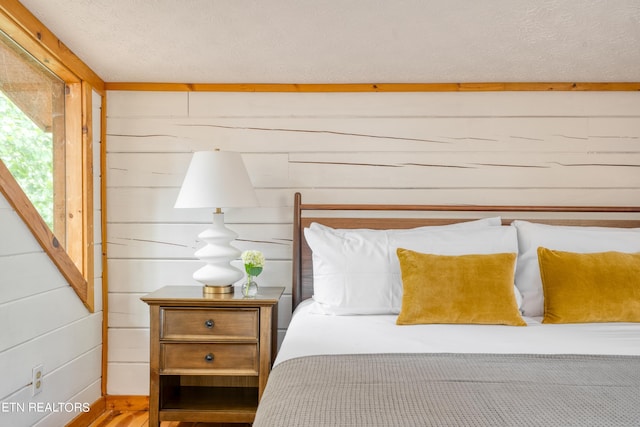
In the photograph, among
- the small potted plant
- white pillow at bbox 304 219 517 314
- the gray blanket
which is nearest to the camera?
the gray blanket

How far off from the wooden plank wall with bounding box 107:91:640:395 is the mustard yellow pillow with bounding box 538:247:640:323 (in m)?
0.75

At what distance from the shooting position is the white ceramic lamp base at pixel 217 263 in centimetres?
263

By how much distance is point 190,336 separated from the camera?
256 centimetres

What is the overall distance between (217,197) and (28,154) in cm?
84

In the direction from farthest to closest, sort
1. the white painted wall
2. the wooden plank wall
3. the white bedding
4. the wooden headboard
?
the wooden plank wall → the wooden headboard → the white painted wall → the white bedding

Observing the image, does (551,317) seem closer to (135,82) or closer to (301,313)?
(301,313)

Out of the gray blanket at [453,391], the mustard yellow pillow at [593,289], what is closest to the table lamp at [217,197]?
the gray blanket at [453,391]

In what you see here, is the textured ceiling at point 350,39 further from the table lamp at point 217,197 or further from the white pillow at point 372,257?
the white pillow at point 372,257

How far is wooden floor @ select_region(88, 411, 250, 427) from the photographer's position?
8.97 feet

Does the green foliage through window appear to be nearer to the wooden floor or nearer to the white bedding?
the wooden floor

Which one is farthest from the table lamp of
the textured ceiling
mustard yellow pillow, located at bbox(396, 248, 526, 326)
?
mustard yellow pillow, located at bbox(396, 248, 526, 326)

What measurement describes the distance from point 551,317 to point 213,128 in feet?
6.53

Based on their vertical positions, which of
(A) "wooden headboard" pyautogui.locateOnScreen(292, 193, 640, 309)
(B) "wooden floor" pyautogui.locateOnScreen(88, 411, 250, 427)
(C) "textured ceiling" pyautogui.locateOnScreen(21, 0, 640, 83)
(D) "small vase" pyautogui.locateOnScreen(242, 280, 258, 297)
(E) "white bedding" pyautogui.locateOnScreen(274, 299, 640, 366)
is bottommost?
(B) "wooden floor" pyautogui.locateOnScreen(88, 411, 250, 427)

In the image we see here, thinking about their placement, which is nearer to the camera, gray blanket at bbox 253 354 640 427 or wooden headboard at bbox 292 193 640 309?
gray blanket at bbox 253 354 640 427
